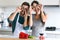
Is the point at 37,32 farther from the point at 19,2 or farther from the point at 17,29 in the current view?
the point at 19,2

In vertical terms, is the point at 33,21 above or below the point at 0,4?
below

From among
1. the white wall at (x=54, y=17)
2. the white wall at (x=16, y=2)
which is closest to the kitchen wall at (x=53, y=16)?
the white wall at (x=54, y=17)

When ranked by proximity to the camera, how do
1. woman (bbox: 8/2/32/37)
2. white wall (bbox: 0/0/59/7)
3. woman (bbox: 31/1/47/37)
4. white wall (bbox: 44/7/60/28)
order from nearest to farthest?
woman (bbox: 31/1/47/37) → woman (bbox: 8/2/32/37) → white wall (bbox: 0/0/59/7) → white wall (bbox: 44/7/60/28)

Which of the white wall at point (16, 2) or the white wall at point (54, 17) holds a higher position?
the white wall at point (16, 2)

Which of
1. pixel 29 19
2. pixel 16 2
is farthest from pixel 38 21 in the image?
pixel 16 2

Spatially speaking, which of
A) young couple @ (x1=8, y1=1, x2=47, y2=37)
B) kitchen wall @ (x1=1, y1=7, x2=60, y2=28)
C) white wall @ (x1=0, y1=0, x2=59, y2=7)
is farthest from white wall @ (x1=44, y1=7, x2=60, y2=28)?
young couple @ (x1=8, y1=1, x2=47, y2=37)

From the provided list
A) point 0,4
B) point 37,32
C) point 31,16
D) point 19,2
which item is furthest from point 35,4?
point 0,4

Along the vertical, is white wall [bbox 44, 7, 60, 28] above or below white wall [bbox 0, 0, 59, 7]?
below

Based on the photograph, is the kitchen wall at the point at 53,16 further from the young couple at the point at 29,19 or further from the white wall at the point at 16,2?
the young couple at the point at 29,19

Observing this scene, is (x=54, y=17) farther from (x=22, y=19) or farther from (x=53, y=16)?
(x=22, y=19)

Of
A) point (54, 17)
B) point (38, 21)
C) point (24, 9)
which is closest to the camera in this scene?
point (38, 21)

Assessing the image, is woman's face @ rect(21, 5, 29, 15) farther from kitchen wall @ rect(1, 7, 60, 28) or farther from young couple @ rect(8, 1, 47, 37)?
kitchen wall @ rect(1, 7, 60, 28)

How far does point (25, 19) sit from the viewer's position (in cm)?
251

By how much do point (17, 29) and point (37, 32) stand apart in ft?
1.16
